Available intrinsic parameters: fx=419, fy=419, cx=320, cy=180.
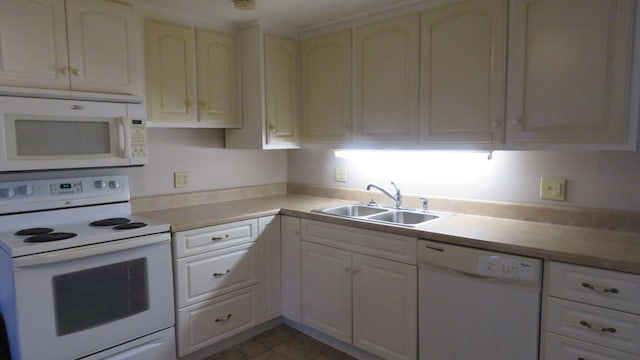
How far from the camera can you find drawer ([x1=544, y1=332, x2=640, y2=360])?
5.14 ft

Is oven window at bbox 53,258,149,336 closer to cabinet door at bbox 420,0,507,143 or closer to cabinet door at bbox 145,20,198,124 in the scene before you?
cabinet door at bbox 145,20,198,124

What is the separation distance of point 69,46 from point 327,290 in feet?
6.33

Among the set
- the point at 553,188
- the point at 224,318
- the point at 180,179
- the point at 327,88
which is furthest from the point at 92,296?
the point at 553,188

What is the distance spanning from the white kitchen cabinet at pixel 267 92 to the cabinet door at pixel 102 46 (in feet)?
2.56

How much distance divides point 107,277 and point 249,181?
145 centimetres

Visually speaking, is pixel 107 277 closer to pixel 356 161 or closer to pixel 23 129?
pixel 23 129

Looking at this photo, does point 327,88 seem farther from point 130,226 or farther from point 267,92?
point 130,226

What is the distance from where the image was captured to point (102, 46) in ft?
7.23

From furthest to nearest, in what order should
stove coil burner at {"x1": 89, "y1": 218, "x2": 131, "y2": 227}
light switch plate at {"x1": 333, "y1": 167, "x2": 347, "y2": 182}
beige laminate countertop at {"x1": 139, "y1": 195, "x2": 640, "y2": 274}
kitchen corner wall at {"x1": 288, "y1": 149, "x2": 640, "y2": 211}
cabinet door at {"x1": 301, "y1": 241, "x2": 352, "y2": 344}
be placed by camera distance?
light switch plate at {"x1": 333, "y1": 167, "x2": 347, "y2": 182}, cabinet door at {"x1": 301, "y1": 241, "x2": 352, "y2": 344}, stove coil burner at {"x1": 89, "y1": 218, "x2": 131, "y2": 227}, kitchen corner wall at {"x1": 288, "y1": 149, "x2": 640, "y2": 211}, beige laminate countertop at {"x1": 139, "y1": 195, "x2": 640, "y2": 274}

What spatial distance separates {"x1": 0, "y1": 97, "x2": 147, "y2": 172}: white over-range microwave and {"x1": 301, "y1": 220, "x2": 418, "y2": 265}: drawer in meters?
Answer: 1.08

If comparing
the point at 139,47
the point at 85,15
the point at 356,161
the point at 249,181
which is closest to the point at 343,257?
the point at 356,161

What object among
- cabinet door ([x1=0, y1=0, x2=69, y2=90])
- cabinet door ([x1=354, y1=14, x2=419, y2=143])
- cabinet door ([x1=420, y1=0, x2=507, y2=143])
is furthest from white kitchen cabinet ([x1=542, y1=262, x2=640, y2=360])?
cabinet door ([x1=0, y1=0, x2=69, y2=90])

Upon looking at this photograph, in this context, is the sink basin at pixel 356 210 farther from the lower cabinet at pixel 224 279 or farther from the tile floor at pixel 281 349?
the tile floor at pixel 281 349

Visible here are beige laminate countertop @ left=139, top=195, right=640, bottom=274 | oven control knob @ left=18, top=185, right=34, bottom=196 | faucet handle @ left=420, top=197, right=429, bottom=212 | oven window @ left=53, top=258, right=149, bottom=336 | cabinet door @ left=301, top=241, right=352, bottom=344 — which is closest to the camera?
beige laminate countertop @ left=139, top=195, right=640, bottom=274
